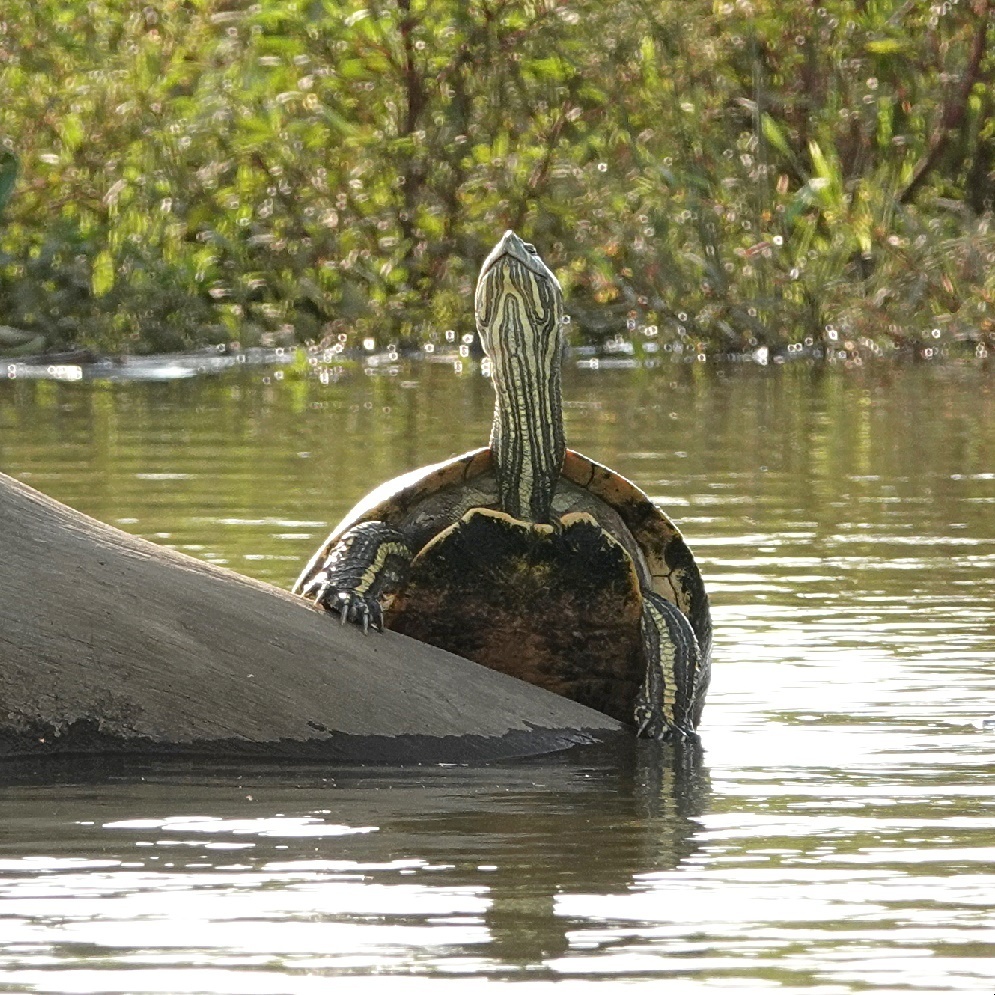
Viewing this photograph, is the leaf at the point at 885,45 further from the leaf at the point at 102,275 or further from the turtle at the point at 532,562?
the turtle at the point at 532,562

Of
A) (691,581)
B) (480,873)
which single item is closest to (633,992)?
(480,873)

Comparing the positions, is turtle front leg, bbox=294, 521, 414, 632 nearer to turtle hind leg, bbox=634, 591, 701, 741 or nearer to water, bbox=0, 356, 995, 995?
water, bbox=0, 356, 995, 995

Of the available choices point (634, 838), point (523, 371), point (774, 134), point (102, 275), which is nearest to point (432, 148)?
point (774, 134)

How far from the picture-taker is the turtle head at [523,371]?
20.5 ft

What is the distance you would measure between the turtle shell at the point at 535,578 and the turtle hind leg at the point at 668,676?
0.16 feet

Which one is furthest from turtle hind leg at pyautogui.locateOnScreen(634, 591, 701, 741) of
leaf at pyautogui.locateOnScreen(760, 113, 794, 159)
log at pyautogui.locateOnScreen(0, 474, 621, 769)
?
leaf at pyautogui.locateOnScreen(760, 113, 794, 159)

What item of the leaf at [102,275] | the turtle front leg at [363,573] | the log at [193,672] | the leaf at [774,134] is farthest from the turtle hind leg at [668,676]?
the leaf at [774,134]

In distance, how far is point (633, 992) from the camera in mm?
3582

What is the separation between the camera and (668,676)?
607 cm

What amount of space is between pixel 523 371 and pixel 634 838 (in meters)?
1.86

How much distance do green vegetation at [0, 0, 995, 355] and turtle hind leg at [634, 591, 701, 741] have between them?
14.5 meters

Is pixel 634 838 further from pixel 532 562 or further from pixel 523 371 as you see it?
pixel 523 371

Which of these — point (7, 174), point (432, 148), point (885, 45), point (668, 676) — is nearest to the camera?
point (668, 676)

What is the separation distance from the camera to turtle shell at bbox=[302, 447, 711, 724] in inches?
235
